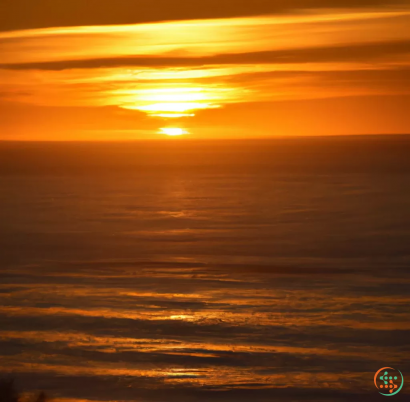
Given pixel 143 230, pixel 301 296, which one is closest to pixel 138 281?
pixel 301 296

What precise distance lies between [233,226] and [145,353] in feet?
78.9

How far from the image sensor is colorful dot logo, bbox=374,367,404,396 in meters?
9.95

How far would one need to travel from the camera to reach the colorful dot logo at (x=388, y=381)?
392 inches

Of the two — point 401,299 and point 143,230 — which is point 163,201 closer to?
point 143,230

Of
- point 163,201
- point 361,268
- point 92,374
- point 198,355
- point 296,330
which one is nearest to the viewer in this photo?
point 92,374

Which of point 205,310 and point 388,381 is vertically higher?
point 205,310

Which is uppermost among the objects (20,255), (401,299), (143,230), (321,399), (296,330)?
(143,230)

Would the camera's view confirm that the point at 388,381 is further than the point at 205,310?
No

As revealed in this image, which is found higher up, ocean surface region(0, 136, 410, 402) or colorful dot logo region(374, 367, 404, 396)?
ocean surface region(0, 136, 410, 402)

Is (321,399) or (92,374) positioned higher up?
(92,374)

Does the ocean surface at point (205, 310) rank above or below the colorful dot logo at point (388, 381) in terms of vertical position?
above

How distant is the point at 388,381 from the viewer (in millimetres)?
10289

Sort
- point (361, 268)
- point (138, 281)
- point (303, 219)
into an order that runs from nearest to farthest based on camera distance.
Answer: point (138, 281), point (361, 268), point (303, 219)

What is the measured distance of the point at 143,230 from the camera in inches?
1353
